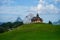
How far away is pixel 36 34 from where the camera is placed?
4100 centimetres

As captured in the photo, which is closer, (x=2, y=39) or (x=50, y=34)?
(x=2, y=39)

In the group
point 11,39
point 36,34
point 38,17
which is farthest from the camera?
point 38,17

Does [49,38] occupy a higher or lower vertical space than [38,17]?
lower

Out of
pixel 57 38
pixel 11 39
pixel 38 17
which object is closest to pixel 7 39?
pixel 11 39

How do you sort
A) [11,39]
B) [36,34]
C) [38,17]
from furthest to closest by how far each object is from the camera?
[38,17]
[36,34]
[11,39]

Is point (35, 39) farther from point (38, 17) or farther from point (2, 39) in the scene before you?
point (38, 17)

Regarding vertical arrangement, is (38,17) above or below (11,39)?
above

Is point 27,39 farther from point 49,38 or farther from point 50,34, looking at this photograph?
point 50,34

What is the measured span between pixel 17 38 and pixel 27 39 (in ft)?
6.29

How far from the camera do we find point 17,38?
3666 cm

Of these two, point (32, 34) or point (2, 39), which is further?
point (32, 34)

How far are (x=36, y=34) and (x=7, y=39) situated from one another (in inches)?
274

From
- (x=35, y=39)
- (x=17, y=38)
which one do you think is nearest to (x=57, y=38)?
(x=35, y=39)

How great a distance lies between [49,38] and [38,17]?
36.8m
